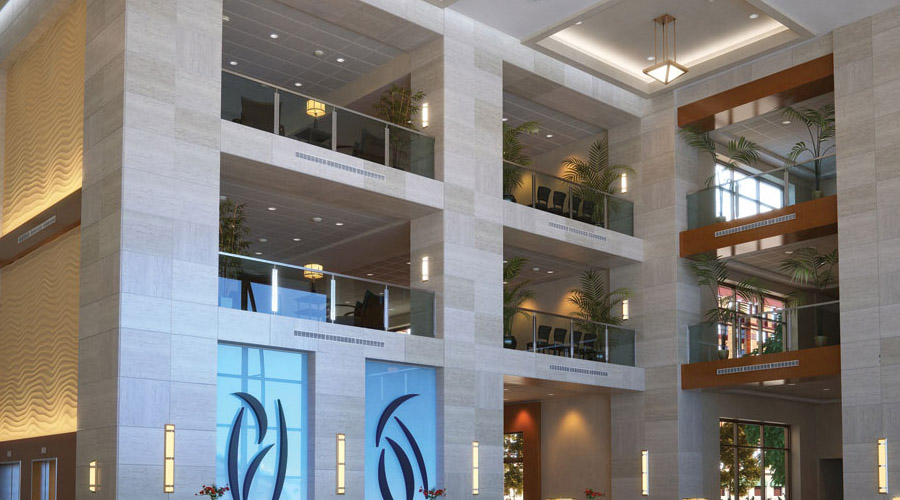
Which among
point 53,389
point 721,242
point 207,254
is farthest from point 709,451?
point 53,389

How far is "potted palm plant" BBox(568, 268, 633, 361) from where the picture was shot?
68.2 feet

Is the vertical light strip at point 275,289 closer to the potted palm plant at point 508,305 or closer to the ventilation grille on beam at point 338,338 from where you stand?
the ventilation grille on beam at point 338,338

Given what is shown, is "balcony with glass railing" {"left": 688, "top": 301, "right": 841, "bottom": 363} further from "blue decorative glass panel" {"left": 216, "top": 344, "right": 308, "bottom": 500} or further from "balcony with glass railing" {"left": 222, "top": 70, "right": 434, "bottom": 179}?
"blue decorative glass panel" {"left": 216, "top": 344, "right": 308, "bottom": 500}

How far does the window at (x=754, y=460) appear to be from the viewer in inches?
914

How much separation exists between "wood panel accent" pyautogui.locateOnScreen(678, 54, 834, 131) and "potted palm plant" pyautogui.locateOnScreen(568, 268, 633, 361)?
153 inches

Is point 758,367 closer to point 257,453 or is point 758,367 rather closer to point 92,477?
point 257,453

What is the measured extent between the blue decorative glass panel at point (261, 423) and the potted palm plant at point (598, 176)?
8.21m

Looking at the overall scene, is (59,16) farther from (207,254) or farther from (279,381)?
(279,381)

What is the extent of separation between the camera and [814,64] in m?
18.9

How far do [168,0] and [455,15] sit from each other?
5776 mm

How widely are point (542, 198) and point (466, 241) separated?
279cm

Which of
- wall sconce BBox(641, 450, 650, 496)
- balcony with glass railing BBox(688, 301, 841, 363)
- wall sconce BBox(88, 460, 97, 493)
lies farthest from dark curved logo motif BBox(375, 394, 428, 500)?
balcony with glass railing BBox(688, 301, 841, 363)

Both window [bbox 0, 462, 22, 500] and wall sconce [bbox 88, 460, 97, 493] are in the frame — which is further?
window [bbox 0, 462, 22, 500]

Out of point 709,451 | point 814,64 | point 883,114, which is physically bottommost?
point 709,451
